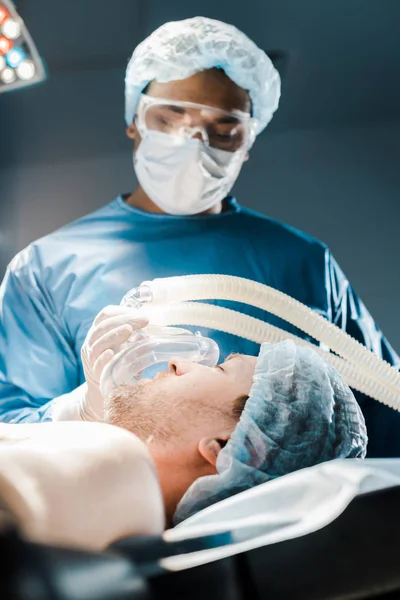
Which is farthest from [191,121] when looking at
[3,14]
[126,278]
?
[3,14]

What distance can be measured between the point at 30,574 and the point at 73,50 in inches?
67.4

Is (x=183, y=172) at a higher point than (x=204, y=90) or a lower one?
lower

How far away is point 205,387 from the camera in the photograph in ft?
3.59

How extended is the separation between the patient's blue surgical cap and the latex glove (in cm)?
17

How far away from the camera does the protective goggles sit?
1.81m

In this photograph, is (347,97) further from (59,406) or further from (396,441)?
(59,406)

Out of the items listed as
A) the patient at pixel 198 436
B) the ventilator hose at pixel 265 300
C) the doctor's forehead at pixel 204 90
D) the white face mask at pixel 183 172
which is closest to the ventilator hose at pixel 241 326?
the ventilator hose at pixel 265 300

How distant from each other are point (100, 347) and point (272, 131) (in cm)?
111

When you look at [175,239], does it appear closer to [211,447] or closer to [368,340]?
[368,340]

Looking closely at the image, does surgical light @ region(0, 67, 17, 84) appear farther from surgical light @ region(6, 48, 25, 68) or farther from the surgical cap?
the surgical cap

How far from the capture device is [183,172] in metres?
1.81

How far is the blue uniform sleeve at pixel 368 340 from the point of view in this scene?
176 centimetres

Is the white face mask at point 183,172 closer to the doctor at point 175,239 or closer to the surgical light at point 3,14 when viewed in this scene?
the doctor at point 175,239

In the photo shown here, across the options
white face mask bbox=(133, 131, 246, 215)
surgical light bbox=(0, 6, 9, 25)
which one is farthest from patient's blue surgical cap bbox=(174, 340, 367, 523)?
surgical light bbox=(0, 6, 9, 25)
